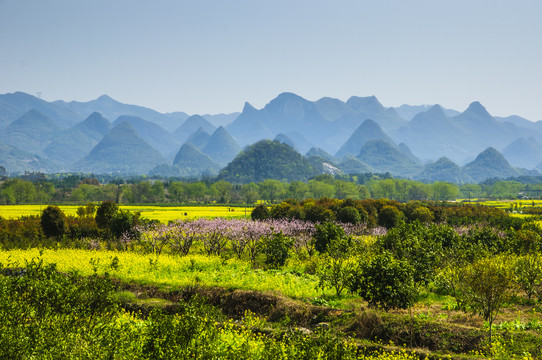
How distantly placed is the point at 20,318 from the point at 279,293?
30.6 ft

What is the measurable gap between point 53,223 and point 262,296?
22.5m

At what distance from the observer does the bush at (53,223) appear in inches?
1232

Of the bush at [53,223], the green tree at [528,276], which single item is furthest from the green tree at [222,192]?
the green tree at [528,276]

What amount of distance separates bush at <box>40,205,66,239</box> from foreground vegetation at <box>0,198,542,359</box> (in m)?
0.08

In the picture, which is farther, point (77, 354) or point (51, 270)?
point (51, 270)

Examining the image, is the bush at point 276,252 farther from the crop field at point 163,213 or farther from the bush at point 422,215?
the crop field at point 163,213

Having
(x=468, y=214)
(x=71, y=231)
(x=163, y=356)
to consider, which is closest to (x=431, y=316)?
(x=163, y=356)

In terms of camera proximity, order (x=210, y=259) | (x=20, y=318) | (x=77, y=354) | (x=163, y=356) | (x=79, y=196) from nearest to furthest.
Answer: (x=77, y=354) → (x=163, y=356) → (x=20, y=318) → (x=210, y=259) → (x=79, y=196)

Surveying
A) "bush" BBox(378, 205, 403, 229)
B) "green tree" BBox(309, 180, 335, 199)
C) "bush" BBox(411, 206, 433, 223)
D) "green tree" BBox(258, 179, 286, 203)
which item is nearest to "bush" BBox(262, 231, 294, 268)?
"bush" BBox(378, 205, 403, 229)

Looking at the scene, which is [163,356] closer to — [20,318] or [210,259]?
[20,318]

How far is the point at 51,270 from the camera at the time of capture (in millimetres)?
14008

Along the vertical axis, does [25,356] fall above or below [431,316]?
above

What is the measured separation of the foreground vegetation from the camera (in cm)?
959

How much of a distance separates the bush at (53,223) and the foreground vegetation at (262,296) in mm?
84
